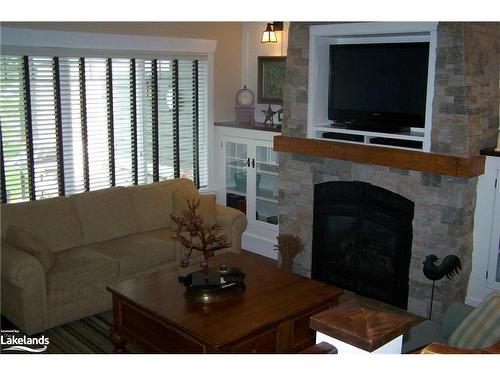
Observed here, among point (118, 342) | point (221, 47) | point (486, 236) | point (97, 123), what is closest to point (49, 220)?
point (97, 123)

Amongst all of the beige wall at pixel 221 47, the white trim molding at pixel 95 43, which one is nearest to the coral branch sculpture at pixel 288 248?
the beige wall at pixel 221 47

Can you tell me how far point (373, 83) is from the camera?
15.6ft

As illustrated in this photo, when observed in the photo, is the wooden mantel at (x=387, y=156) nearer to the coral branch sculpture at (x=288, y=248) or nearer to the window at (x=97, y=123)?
the coral branch sculpture at (x=288, y=248)

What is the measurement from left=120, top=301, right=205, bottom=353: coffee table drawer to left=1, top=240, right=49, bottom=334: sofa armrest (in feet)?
2.19

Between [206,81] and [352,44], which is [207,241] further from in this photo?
[206,81]

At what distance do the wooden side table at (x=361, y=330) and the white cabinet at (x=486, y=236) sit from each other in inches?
132

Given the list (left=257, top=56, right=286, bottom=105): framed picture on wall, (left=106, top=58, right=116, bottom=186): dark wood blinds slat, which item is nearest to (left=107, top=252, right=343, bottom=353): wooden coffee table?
(left=106, top=58, right=116, bottom=186): dark wood blinds slat

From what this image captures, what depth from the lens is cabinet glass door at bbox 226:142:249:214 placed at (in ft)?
20.1

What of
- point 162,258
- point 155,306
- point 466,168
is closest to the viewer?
point 155,306

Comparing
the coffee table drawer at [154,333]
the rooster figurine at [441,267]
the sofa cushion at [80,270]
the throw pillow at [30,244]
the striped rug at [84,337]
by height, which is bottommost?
the striped rug at [84,337]

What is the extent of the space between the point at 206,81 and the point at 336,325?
5204mm

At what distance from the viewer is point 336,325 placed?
1234 mm

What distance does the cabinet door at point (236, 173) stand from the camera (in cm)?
611

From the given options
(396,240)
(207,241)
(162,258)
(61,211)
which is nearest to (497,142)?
(396,240)
